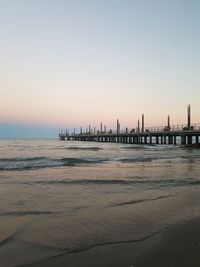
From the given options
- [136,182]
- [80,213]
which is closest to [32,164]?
[136,182]

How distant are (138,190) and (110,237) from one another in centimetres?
565

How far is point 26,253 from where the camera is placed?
214 inches

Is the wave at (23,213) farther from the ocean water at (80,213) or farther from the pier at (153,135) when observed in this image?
the pier at (153,135)

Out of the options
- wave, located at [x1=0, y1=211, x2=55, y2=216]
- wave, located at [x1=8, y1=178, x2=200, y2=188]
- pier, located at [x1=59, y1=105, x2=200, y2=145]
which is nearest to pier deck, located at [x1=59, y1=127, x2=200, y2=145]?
pier, located at [x1=59, y1=105, x2=200, y2=145]

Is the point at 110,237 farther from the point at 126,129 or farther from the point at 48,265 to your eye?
the point at 126,129

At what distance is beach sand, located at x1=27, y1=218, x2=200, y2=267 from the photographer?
486 cm

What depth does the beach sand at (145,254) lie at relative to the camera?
4.86 metres

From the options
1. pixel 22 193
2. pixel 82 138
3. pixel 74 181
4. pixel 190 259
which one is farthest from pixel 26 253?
pixel 82 138

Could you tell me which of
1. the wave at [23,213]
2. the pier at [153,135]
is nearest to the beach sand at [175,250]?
the wave at [23,213]

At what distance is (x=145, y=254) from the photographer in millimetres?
5230

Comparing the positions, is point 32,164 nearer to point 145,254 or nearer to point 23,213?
point 23,213

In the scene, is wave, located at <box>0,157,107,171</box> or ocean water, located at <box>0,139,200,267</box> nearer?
ocean water, located at <box>0,139,200,267</box>

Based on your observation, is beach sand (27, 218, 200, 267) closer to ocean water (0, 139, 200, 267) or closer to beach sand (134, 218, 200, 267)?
beach sand (134, 218, 200, 267)

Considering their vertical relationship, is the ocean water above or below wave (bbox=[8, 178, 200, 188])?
above
